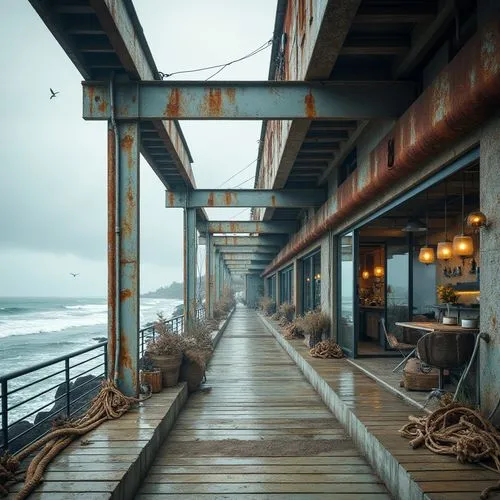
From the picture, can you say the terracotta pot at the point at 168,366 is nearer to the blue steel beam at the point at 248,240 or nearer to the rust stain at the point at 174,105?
the rust stain at the point at 174,105

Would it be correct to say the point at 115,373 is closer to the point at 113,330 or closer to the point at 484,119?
the point at 113,330

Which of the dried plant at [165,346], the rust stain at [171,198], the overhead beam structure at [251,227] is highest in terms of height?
the rust stain at [171,198]

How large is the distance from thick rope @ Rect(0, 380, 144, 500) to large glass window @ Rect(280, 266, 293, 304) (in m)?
15.0

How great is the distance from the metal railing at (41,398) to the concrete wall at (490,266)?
350 centimetres

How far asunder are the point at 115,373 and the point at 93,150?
19704 cm

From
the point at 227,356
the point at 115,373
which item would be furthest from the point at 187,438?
the point at 227,356

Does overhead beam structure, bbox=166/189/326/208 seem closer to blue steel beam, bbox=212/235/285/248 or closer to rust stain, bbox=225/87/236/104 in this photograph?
rust stain, bbox=225/87/236/104

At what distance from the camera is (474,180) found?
7801 millimetres

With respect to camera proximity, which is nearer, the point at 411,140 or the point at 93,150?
the point at 411,140

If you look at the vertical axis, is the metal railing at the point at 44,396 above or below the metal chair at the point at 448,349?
below

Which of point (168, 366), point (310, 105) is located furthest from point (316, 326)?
point (310, 105)

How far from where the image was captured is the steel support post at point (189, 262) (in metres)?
10.9

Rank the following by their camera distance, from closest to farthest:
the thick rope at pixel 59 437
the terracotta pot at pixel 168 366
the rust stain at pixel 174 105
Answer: the thick rope at pixel 59 437 → the rust stain at pixel 174 105 → the terracotta pot at pixel 168 366

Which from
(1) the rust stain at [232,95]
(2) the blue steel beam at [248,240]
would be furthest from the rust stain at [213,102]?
(2) the blue steel beam at [248,240]
